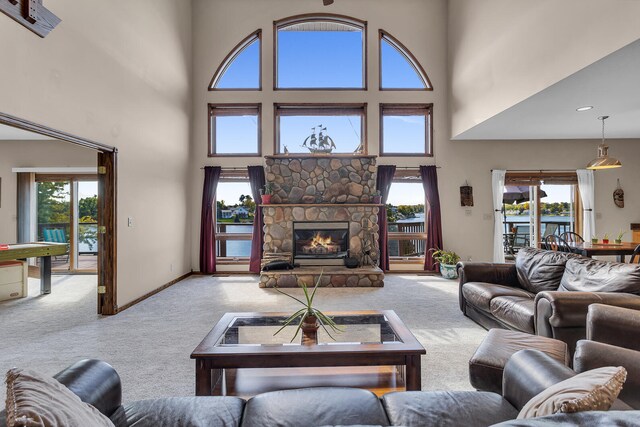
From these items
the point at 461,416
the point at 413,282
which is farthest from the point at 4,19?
the point at 413,282

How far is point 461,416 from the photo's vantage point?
1.39 meters

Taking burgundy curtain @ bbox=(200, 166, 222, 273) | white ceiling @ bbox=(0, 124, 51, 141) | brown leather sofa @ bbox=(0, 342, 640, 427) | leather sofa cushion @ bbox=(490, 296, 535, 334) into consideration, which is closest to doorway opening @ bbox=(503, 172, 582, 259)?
leather sofa cushion @ bbox=(490, 296, 535, 334)

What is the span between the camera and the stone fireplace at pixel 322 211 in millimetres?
6672

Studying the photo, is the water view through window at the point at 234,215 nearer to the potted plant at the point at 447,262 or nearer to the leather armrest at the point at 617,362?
the potted plant at the point at 447,262

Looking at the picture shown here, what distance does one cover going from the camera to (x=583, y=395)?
3.26 feet

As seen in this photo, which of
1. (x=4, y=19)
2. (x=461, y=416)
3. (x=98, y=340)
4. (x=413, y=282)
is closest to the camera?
(x=461, y=416)

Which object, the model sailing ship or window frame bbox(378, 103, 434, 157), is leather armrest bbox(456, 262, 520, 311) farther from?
the model sailing ship

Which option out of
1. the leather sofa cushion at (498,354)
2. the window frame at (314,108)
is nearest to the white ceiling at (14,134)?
the window frame at (314,108)

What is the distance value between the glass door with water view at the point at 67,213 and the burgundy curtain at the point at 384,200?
20.1ft

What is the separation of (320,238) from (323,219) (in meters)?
0.38

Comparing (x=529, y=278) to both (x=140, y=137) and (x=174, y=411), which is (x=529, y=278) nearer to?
(x=174, y=411)

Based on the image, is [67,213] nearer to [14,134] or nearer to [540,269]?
[14,134]

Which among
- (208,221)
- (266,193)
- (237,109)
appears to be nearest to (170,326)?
(266,193)

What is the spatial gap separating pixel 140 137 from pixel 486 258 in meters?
6.82
